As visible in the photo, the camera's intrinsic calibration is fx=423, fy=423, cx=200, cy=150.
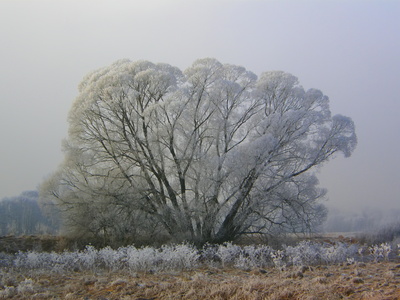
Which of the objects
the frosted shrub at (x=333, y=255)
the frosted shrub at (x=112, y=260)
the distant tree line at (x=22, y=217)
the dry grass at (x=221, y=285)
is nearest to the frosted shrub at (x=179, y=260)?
the dry grass at (x=221, y=285)

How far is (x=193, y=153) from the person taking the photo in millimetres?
19469

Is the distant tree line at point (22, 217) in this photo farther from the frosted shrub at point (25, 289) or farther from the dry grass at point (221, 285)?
the frosted shrub at point (25, 289)

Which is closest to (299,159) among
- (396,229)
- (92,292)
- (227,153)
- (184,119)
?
(227,153)

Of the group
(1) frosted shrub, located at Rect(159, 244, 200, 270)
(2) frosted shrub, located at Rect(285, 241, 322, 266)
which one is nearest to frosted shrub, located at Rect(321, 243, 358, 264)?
(2) frosted shrub, located at Rect(285, 241, 322, 266)

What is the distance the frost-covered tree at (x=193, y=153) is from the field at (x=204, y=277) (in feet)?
13.8

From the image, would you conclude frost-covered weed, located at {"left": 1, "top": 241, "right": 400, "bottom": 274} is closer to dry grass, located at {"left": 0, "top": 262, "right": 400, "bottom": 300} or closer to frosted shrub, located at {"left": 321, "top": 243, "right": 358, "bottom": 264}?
frosted shrub, located at {"left": 321, "top": 243, "right": 358, "bottom": 264}

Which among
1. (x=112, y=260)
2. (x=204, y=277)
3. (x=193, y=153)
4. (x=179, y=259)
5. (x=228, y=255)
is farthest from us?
(x=193, y=153)

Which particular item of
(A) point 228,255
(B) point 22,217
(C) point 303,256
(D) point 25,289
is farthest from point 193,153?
(B) point 22,217

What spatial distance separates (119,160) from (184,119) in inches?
159

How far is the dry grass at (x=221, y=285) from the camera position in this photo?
8133 millimetres

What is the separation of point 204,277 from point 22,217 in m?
24.3

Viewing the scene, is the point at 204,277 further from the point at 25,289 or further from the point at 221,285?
the point at 25,289

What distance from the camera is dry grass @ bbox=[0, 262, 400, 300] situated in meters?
8.13

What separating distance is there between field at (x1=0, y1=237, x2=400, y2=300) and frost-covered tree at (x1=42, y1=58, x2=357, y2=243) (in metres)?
4.19
